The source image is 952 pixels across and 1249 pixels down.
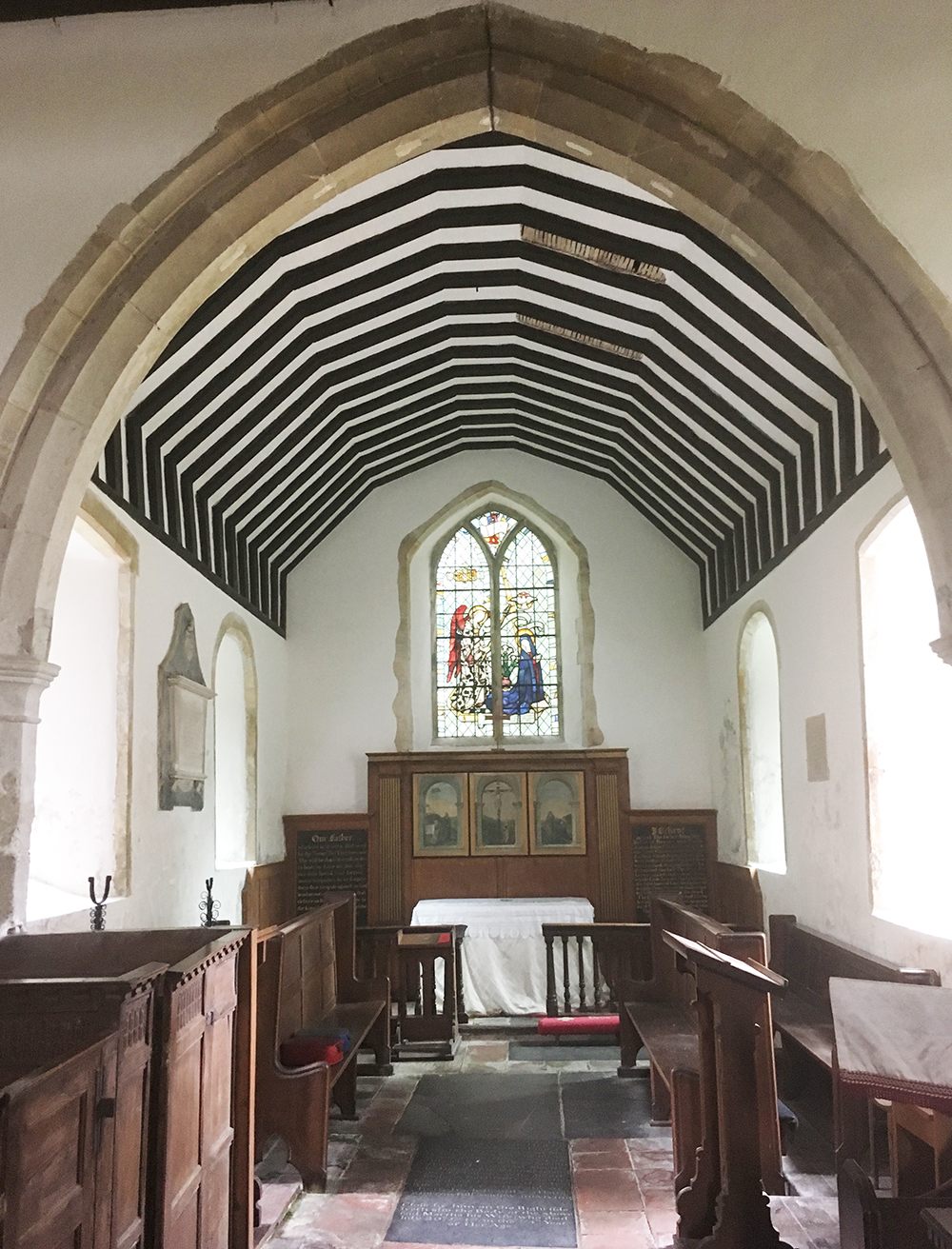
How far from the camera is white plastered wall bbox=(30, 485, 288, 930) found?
580 centimetres

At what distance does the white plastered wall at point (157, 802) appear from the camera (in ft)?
19.0

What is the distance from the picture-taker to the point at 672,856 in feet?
29.8

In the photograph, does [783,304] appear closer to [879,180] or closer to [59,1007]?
[879,180]

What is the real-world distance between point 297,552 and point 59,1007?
7.32 meters

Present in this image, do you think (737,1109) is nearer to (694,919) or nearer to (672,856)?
(694,919)

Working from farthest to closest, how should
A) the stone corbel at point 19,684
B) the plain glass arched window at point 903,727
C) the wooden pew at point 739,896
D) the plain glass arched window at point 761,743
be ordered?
the plain glass arched window at point 761,743
the wooden pew at point 739,896
the plain glass arched window at point 903,727
the stone corbel at point 19,684

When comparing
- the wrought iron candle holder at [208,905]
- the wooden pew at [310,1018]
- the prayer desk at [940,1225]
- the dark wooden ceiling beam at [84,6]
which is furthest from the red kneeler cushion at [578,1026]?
the dark wooden ceiling beam at [84,6]

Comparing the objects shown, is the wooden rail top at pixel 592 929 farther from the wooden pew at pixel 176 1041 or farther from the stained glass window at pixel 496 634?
the wooden pew at pixel 176 1041

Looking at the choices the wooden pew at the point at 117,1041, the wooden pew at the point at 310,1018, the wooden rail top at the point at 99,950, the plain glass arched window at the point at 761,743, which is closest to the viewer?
the wooden pew at the point at 117,1041

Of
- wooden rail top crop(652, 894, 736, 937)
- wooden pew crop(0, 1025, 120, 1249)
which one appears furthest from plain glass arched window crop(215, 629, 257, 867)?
wooden pew crop(0, 1025, 120, 1249)

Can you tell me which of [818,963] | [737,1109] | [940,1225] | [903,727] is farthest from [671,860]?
[940,1225]

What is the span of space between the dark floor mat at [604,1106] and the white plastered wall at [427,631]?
401 cm

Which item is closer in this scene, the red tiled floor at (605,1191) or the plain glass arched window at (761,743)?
the red tiled floor at (605,1191)

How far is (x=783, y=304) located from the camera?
17.1 feet
